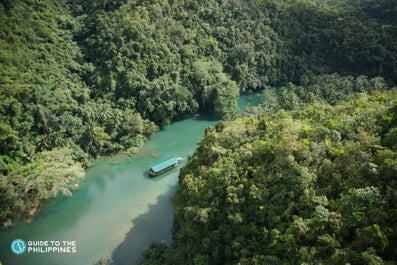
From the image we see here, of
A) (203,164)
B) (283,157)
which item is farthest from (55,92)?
(283,157)

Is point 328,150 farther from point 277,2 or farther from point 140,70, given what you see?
point 277,2

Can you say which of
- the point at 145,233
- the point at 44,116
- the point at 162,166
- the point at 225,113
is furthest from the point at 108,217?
the point at 225,113

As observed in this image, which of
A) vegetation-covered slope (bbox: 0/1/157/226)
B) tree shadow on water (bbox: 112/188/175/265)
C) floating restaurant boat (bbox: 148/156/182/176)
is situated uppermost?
vegetation-covered slope (bbox: 0/1/157/226)

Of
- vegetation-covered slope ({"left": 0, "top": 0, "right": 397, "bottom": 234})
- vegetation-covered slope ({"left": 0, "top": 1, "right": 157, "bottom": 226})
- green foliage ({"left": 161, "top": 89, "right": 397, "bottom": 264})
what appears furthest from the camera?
vegetation-covered slope ({"left": 0, "top": 0, "right": 397, "bottom": 234})

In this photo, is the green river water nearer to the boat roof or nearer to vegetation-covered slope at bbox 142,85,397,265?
the boat roof

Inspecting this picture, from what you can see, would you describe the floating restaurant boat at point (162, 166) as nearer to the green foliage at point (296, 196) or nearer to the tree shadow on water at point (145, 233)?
the tree shadow on water at point (145, 233)

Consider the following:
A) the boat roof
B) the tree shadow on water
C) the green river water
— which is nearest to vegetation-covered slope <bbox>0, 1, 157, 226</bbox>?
the green river water
